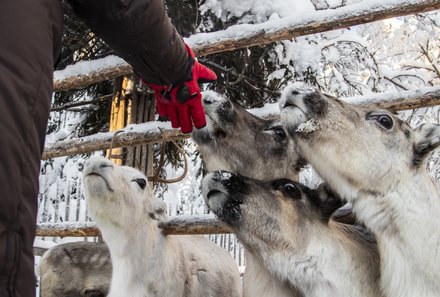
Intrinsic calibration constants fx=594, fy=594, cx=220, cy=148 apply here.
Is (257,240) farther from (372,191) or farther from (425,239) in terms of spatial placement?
(425,239)

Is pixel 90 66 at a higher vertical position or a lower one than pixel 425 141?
higher

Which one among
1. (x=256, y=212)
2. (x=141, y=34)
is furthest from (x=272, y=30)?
(x=141, y=34)

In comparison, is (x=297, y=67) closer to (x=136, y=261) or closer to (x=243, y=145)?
(x=243, y=145)

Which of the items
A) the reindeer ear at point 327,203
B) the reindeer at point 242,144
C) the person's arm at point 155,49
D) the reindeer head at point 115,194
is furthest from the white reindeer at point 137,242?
the reindeer ear at point 327,203

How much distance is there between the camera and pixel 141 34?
1.96 m

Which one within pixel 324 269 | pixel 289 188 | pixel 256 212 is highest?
pixel 289 188

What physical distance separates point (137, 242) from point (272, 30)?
1445 millimetres

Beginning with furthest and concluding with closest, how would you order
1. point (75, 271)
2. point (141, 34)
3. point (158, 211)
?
point (75, 271) < point (158, 211) < point (141, 34)

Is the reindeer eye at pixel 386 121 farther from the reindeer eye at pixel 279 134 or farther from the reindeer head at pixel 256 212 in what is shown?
the reindeer eye at pixel 279 134

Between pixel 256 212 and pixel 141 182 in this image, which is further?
pixel 141 182

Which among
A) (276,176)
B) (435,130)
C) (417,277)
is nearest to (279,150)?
(276,176)

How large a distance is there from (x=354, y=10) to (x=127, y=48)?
1.62m

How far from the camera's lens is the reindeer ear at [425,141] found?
8.30 ft

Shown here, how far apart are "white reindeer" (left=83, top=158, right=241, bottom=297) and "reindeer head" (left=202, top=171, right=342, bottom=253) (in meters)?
0.74
